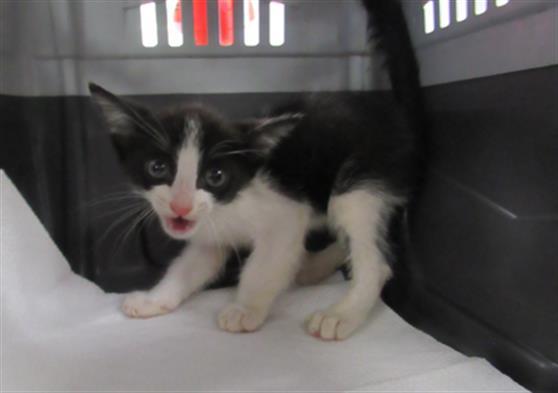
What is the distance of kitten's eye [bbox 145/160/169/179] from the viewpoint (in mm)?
1149

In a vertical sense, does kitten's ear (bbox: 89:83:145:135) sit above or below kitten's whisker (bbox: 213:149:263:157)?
above

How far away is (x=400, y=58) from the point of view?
1314 millimetres

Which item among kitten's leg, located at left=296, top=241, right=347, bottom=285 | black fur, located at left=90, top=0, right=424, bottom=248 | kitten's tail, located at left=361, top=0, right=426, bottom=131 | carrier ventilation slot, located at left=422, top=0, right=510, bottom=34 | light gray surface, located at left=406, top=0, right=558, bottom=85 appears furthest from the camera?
kitten's leg, located at left=296, top=241, right=347, bottom=285

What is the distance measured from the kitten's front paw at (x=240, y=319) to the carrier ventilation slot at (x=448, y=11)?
2.27ft

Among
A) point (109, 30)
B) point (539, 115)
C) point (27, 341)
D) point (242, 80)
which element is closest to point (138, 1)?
point (109, 30)

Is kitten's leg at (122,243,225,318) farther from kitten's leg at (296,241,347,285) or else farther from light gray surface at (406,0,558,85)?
light gray surface at (406,0,558,85)

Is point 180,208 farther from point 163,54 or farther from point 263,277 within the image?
point 163,54

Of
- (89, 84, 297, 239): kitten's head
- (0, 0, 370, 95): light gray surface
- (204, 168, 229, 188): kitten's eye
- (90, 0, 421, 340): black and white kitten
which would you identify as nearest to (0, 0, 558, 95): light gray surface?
(0, 0, 370, 95): light gray surface

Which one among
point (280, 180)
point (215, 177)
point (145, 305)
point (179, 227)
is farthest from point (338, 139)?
point (145, 305)

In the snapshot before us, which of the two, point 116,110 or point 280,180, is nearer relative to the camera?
point 116,110

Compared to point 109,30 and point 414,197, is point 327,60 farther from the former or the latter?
point 109,30

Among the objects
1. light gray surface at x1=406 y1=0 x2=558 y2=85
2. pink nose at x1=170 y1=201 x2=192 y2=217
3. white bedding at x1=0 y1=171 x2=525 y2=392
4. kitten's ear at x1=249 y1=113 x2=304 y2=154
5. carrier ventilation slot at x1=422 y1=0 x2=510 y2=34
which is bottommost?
white bedding at x1=0 y1=171 x2=525 y2=392

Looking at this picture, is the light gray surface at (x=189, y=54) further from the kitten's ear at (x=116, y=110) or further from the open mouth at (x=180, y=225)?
the open mouth at (x=180, y=225)

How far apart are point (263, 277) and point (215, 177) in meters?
0.23
